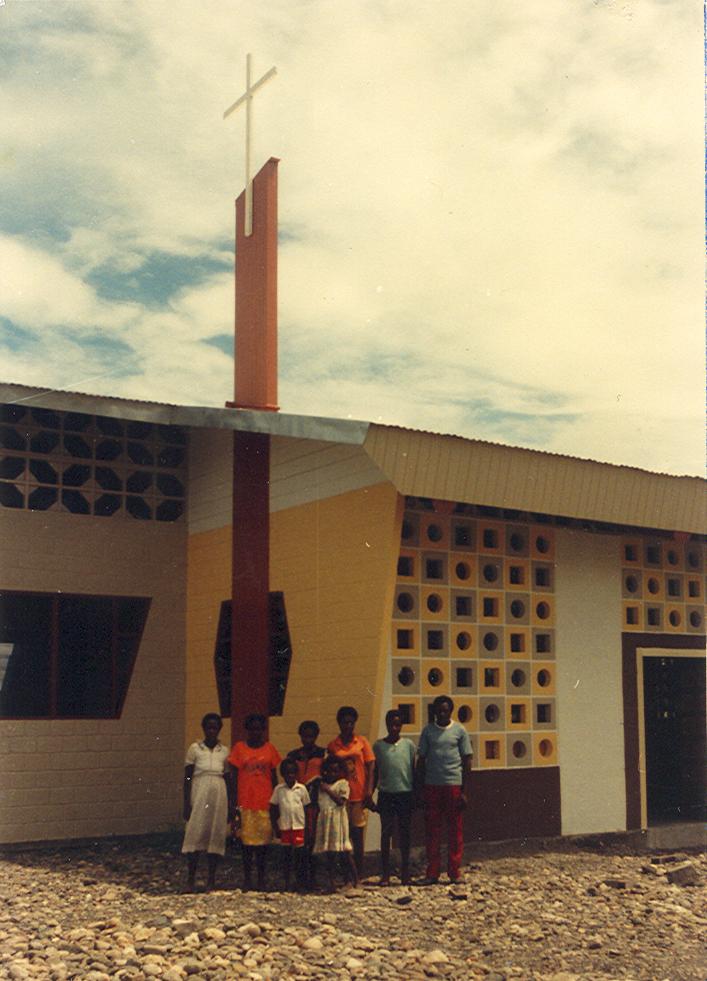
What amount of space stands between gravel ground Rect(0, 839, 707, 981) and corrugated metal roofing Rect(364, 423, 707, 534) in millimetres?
3028

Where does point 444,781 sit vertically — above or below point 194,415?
below

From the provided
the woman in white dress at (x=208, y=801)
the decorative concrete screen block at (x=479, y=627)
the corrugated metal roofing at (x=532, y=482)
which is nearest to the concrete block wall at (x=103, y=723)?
the woman in white dress at (x=208, y=801)

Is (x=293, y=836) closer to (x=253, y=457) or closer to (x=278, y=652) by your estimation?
Result: (x=278, y=652)

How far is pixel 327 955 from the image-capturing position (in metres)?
7.53

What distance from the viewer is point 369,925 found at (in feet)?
27.2

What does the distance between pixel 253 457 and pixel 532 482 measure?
2788 millimetres

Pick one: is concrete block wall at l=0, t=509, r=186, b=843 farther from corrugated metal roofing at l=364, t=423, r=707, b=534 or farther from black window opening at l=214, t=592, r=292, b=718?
corrugated metal roofing at l=364, t=423, r=707, b=534

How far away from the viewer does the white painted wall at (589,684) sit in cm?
1170

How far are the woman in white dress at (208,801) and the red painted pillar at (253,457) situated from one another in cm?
120

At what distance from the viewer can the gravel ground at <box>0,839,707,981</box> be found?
7426mm

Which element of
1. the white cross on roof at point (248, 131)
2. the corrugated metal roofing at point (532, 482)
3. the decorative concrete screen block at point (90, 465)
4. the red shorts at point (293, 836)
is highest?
the white cross on roof at point (248, 131)

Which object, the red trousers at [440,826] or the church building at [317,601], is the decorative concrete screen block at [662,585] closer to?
the church building at [317,601]

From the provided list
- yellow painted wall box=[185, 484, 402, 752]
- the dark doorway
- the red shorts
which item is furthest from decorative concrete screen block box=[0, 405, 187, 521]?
the dark doorway

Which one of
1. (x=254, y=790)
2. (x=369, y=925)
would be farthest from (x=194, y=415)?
(x=369, y=925)
